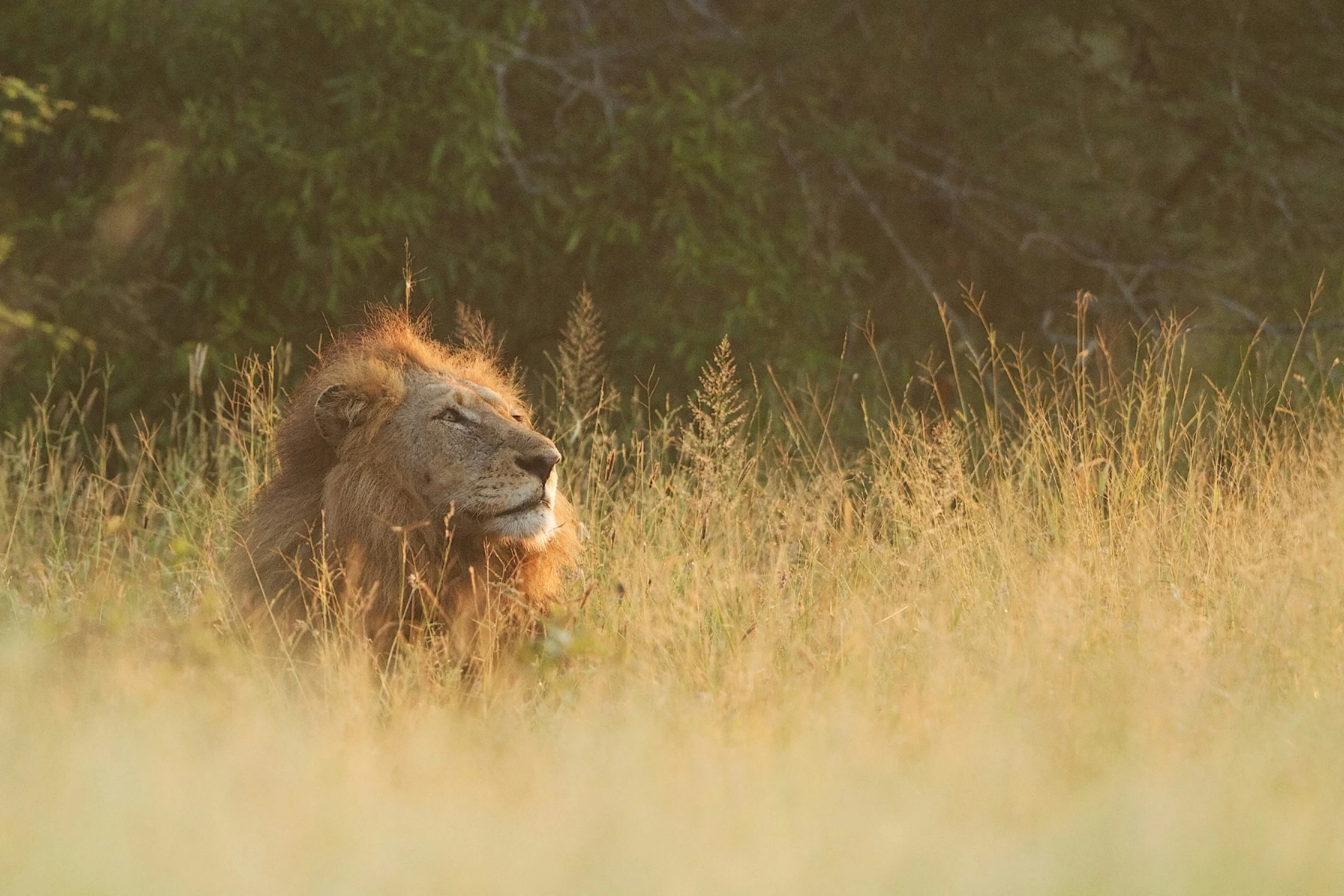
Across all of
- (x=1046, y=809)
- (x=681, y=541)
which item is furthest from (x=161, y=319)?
(x=1046, y=809)

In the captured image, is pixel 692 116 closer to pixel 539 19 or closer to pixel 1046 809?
pixel 539 19

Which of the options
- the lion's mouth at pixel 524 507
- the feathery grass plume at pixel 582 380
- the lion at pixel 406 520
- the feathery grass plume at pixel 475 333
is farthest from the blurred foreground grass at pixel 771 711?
the feathery grass plume at pixel 582 380

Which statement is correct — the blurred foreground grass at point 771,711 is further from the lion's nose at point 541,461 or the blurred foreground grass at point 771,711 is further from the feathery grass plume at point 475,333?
the feathery grass plume at point 475,333

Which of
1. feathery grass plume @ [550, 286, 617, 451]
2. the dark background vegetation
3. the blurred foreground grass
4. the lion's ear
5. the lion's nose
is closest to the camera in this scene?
the blurred foreground grass

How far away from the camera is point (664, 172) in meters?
8.77

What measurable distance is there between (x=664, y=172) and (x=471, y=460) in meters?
4.51

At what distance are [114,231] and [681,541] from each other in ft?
13.3

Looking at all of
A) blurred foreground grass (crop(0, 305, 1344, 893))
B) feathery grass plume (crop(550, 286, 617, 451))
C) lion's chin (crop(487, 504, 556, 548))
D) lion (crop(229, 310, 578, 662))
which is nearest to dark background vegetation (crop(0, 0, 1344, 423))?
feathery grass plume (crop(550, 286, 617, 451))

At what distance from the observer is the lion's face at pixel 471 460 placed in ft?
14.7

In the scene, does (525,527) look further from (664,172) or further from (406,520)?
(664,172)

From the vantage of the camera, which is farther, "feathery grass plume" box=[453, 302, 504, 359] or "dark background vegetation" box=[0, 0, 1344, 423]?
"dark background vegetation" box=[0, 0, 1344, 423]

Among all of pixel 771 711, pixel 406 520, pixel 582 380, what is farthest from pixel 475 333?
pixel 582 380

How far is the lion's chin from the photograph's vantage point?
4465 mm

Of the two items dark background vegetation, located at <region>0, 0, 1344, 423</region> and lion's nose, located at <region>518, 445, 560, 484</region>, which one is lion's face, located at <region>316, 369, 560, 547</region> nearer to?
lion's nose, located at <region>518, 445, 560, 484</region>
